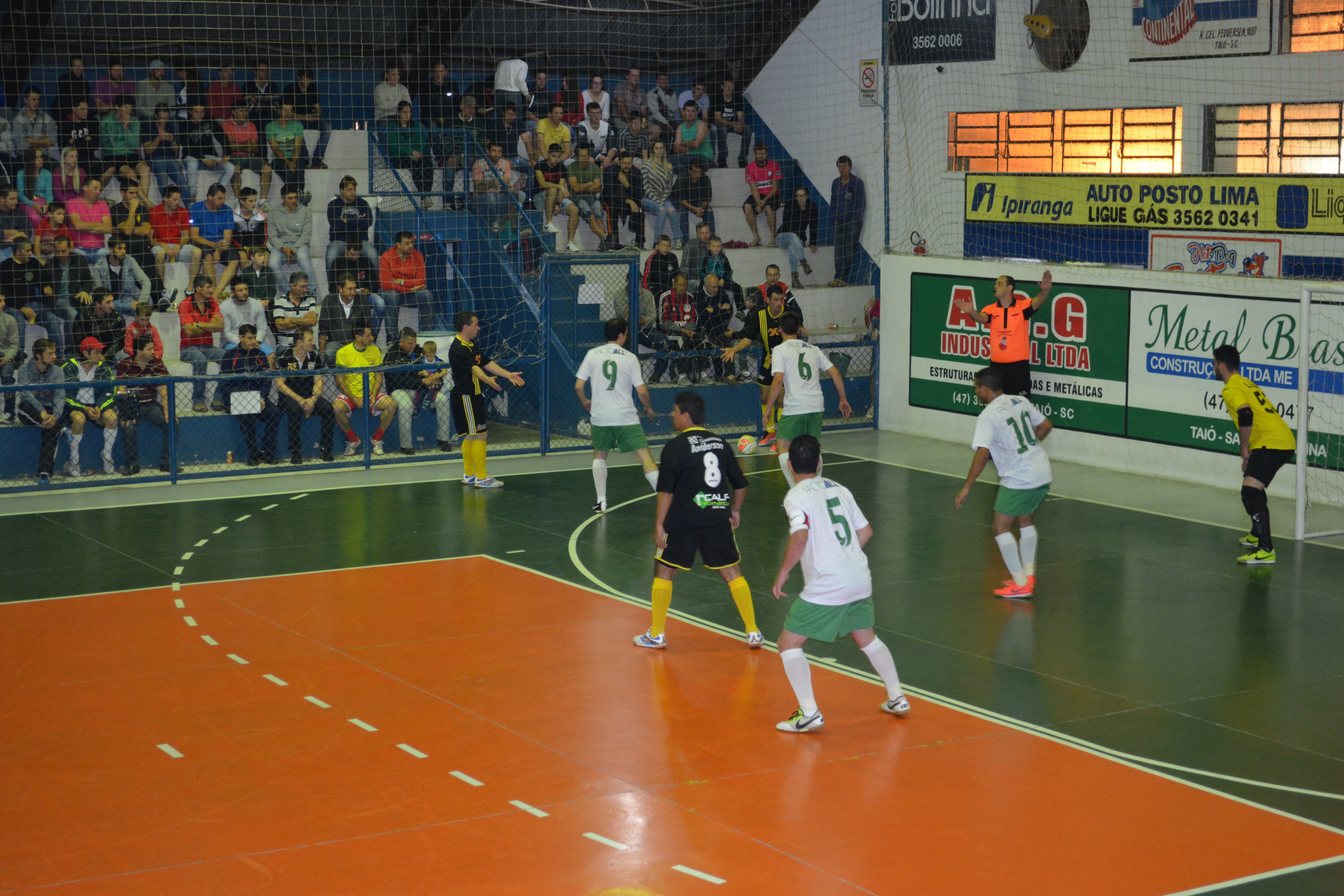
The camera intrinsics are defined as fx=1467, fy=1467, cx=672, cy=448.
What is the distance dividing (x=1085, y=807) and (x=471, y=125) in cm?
1872

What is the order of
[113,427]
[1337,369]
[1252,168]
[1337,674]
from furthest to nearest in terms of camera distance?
[1252,168] → [113,427] → [1337,369] → [1337,674]

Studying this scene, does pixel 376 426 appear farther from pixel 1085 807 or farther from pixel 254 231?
pixel 1085 807

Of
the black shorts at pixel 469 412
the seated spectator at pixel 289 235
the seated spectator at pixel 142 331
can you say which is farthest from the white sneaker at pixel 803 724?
the seated spectator at pixel 289 235

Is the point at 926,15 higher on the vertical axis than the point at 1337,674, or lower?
higher

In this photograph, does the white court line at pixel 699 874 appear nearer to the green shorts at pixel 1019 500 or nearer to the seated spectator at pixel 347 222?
the green shorts at pixel 1019 500

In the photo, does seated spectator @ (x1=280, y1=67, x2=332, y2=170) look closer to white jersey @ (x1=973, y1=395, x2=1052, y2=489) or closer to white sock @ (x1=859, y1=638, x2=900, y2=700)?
white jersey @ (x1=973, y1=395, x2=1052, y2=489)

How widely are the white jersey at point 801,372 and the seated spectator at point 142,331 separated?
319 inches

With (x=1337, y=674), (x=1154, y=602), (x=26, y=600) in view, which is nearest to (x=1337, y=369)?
(x=1154, y=602)

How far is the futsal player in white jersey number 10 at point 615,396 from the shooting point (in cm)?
1582

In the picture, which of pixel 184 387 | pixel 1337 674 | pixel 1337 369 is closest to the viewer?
pixel 1337 674

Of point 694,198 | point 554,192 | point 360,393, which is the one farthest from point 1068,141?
point 360,393

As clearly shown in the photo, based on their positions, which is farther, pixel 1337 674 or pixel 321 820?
pixel 1337 674

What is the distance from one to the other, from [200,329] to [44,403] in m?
2.57

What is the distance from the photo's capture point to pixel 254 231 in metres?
21.9
